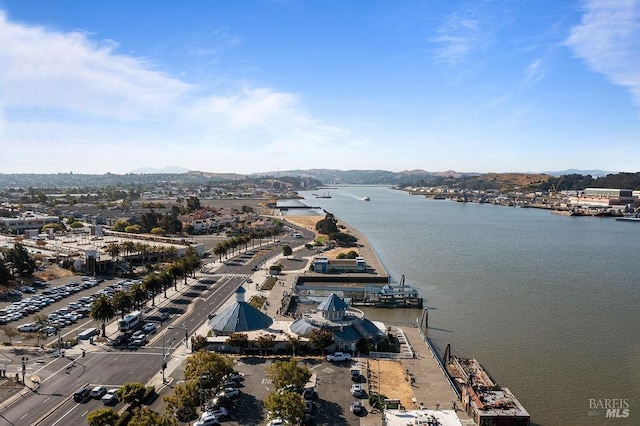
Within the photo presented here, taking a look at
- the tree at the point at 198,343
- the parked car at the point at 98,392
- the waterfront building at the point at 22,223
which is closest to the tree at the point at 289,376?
the tree at the point at 198,343

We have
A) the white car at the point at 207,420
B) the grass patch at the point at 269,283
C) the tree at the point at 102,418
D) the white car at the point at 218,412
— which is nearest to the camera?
the tree at the point at 102,418

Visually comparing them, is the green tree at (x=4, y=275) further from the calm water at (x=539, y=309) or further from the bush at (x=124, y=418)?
the calm water at (x=539, y=309)

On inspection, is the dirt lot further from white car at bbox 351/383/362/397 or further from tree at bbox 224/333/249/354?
tree at bbox 224/333/249/354

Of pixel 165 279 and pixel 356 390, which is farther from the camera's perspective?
pixel 165 279

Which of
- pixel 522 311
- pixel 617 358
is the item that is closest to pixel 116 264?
pixel 522 311

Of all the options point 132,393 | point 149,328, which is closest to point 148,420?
point 132,393

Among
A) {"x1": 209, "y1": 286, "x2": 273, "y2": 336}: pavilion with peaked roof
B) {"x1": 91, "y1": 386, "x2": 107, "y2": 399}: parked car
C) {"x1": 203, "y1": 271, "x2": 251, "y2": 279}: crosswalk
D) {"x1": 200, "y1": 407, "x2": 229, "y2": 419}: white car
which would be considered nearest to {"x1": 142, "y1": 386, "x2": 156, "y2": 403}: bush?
{"x1": 91, "y1": 386, "x2": 107, "y2": 399}: parked car

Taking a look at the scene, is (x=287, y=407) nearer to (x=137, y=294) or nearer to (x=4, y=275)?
(x=137, y=294)
